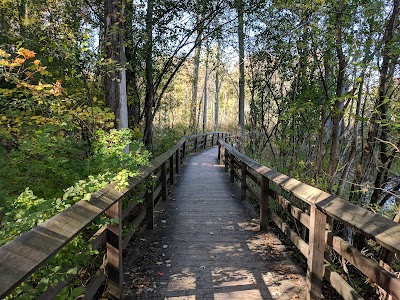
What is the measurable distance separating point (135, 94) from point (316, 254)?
560 centimetres

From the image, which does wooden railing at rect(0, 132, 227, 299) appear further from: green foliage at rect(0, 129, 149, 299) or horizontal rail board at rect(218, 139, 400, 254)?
horizontal rail board at rect(218, 139, 400, 254)

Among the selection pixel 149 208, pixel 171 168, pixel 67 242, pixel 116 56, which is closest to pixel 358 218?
pixel 67 242

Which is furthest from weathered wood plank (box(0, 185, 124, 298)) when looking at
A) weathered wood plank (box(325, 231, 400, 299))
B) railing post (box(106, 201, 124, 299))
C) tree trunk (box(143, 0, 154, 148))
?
tree trunk (box(143, 0, 154, 148))

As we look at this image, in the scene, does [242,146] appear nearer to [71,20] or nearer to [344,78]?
[344,78]

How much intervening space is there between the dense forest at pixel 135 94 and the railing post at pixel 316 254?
130 centimetres

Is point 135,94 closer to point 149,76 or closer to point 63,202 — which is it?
point 149,76

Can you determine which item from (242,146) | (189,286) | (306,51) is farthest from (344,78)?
(242,146)

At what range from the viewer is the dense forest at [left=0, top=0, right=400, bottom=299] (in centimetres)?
322

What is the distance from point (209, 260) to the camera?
147 inches

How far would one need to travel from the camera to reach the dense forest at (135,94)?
322 cm

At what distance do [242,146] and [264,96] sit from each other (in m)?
2.07

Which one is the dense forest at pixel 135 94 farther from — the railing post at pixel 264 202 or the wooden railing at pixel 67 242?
the railing post at pixel 264 202

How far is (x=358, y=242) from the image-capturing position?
5.33 metres

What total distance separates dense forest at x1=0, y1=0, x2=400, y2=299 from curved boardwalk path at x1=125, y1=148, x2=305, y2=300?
47.0 inches
